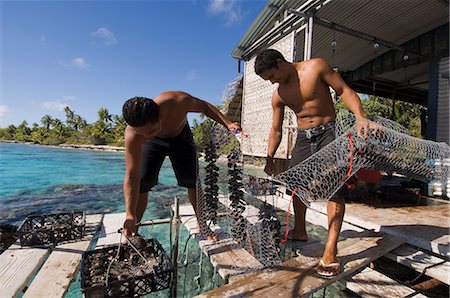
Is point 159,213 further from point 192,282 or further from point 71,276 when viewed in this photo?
point 71,276

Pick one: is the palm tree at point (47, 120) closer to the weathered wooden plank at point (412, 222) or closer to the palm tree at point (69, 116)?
the palm tree at point (69, 116)

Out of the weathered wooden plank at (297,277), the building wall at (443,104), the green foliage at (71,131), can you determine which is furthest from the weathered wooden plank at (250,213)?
the green foliage at (71,131)

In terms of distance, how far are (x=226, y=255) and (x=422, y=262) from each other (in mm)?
1808

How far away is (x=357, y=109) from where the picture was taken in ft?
6.39

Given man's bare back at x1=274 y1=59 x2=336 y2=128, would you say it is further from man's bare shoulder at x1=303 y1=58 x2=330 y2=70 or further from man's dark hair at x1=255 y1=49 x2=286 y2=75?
man's dark hair at x1=255 y1=49 x2=286 y2=75

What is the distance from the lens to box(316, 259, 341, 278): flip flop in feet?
5.91

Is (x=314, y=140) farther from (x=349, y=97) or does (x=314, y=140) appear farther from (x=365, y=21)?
(x=365, y=21)

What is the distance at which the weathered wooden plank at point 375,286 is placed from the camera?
1.89 m

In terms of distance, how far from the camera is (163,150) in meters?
2.38

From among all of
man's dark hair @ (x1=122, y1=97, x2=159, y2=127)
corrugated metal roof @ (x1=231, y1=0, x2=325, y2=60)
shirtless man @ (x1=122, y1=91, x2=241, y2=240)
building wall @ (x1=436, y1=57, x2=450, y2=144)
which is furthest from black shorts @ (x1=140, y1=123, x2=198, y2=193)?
building wall @ (x1=436, y1=57, x2=450, y2=144)

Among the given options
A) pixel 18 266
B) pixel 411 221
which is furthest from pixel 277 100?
pixel 18 266

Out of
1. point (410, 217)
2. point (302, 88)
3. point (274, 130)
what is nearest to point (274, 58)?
point (302, 88)

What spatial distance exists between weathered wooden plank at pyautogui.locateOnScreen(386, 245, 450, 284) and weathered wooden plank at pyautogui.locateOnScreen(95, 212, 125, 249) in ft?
9.66

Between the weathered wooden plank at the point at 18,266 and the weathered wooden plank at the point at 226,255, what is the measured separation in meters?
1.39
